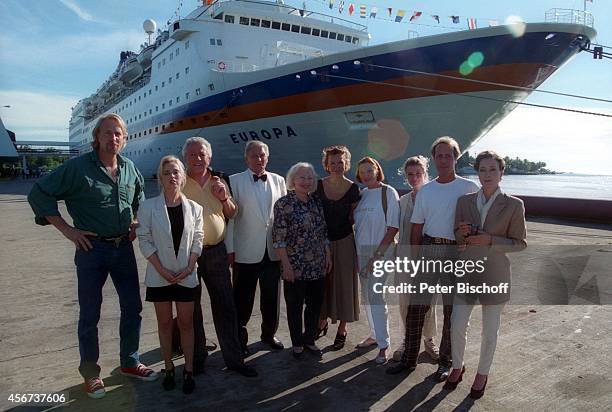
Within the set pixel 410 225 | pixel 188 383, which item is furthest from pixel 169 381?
pixel 410 225

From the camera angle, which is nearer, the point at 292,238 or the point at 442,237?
the point at 442,237

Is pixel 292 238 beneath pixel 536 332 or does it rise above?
above

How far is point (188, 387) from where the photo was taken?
2.69 meters

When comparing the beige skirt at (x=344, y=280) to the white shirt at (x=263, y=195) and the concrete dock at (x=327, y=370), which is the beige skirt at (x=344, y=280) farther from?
the white shirt at (x=263, y=195)

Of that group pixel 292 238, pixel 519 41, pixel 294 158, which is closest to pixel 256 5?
pixel 294 158

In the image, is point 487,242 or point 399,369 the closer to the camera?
point 487,242

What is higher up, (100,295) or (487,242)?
(487,242)

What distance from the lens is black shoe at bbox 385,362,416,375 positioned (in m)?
2.95

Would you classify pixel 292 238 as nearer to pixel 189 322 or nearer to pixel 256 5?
pixel 189 322

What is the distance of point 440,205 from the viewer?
293 centimetres

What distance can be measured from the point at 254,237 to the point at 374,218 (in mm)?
956

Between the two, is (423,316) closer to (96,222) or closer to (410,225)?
(410,225)

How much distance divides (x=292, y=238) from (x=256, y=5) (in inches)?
738

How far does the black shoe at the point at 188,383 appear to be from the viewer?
269cm
